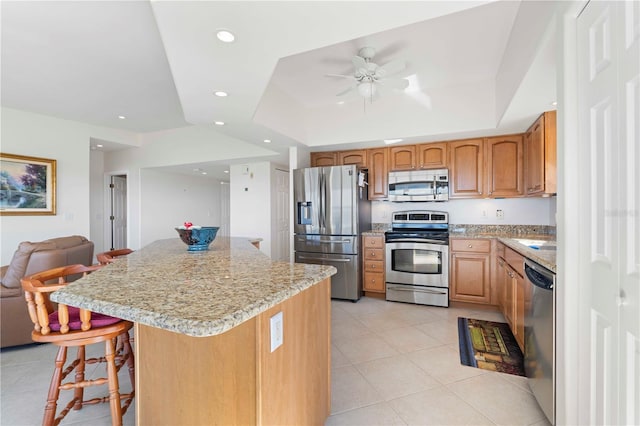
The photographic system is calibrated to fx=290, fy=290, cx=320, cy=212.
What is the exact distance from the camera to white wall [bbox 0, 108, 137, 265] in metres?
4.03

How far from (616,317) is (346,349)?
6.36 feet

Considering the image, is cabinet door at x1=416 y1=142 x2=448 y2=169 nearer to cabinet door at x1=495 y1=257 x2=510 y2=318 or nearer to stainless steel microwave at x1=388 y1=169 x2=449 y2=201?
stainless steel microwave at x1=388 y1=169 x2=449 y2=201

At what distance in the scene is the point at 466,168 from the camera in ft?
12.5

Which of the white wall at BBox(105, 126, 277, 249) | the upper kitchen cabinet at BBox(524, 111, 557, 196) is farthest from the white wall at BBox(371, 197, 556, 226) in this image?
the white wall at BBox(105, 126, 277, 249)

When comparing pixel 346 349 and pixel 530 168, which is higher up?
pixel 530 168

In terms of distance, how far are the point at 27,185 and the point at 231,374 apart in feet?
16.4

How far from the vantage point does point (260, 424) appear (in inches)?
40.9

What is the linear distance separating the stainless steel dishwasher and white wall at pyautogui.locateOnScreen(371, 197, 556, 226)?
2.16 metres

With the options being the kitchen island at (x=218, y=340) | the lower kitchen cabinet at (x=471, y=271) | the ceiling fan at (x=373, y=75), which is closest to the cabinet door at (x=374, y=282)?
the lower kitchen cabinet at (x=471, y=271)

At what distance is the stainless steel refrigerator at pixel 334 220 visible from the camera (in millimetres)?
3943

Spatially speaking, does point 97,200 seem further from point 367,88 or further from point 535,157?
point 535,157

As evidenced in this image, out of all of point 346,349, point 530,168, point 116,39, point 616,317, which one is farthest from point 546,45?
point 116,39

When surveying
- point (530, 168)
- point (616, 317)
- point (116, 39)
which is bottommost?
point (616, 317)

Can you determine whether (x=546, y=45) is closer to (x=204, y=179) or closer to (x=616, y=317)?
(x=616, y=317)
